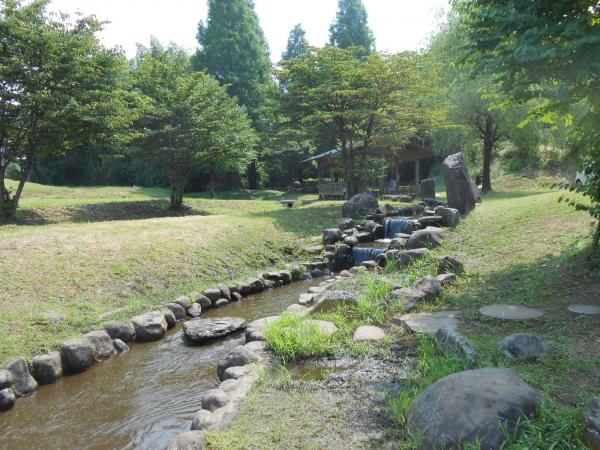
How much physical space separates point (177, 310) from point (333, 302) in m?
3.14

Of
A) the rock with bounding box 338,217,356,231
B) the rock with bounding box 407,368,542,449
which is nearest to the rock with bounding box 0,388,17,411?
the rock with bounding box 407,368,542,449

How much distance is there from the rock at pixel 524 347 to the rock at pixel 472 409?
81 cm

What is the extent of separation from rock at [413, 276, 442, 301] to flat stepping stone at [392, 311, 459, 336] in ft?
1.48

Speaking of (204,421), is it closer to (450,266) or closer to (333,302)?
(333,302)

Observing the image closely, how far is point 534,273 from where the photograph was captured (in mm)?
6355

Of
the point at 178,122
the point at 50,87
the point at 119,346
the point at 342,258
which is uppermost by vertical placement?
the point at 50,87

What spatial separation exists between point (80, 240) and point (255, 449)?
25.3 ft

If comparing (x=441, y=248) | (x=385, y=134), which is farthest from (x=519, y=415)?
(x=385, y=134)

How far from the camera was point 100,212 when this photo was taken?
49.2ft

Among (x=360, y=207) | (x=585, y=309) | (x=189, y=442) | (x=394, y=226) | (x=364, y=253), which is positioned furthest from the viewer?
(x=360, y=207)

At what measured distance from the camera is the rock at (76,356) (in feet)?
18.3

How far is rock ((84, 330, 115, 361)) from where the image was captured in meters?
5.91

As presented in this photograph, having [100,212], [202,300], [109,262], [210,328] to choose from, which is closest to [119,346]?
[210,328]

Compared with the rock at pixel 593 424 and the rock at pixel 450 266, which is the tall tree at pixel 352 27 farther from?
the rock at pixel 593 424
